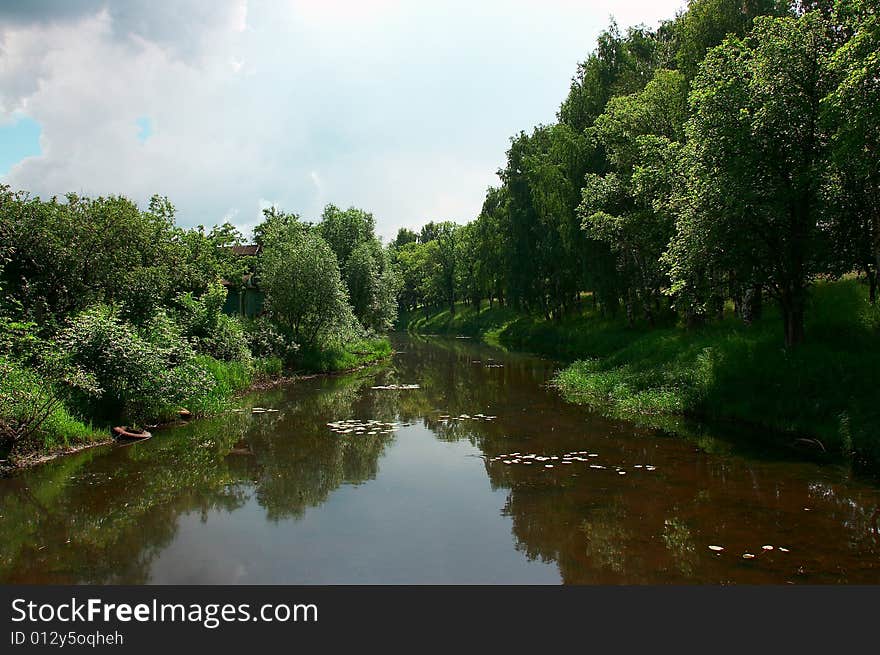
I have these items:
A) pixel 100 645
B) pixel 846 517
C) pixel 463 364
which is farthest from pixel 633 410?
pixel 463 364

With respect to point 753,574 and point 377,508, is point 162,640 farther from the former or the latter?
point 753,574

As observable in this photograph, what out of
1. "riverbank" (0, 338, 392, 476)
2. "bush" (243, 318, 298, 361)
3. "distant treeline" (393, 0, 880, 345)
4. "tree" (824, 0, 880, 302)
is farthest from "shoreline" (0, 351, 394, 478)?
"tree" (824, 0, 880, 302)

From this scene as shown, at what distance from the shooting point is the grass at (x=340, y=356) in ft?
106

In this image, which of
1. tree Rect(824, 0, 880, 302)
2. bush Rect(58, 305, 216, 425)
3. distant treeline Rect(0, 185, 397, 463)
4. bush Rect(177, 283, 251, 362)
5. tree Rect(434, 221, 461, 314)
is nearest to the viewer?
tree Rect(824, 0, 880, 302)

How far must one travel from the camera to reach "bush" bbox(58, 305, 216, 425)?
50.9ft

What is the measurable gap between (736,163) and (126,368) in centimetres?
1793

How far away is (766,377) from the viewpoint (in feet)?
54.2

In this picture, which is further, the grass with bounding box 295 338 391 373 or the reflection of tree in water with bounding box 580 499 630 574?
the grass with bounding box 295 338 391 373

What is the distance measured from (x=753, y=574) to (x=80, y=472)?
1347cm

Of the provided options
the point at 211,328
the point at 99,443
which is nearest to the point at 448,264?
the point at 211,328

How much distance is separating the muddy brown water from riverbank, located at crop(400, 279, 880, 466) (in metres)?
1.13

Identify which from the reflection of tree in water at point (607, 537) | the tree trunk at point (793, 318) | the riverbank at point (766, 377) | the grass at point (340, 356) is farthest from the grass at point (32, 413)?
the tree trunk at point (793, 318)

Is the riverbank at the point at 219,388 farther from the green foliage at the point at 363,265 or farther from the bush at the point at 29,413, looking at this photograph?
the green foliage at the point at 363,265

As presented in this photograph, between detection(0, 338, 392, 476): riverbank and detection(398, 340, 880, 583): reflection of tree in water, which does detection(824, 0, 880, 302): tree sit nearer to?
detection(398, 340, 880, 583): reflection of tree in water
